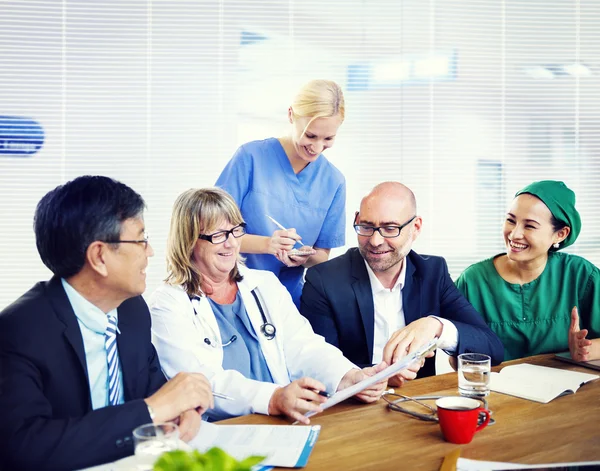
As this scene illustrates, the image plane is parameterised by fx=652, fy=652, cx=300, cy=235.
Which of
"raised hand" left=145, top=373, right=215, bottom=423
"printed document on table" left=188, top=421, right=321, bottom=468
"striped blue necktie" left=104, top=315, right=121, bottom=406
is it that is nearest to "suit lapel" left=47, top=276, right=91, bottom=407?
"striped blue necktie" left=104, top=315, right=121, bottom=406

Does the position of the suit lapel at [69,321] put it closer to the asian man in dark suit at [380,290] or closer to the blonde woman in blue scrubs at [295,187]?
the asian man in dark suit at [380,290]

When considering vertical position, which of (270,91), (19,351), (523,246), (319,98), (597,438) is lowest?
(597,438)

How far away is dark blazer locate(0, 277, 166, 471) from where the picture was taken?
4.64 feet

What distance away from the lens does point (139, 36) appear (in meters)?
3.92

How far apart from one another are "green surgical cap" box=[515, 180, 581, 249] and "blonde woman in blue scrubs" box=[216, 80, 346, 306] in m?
0.90

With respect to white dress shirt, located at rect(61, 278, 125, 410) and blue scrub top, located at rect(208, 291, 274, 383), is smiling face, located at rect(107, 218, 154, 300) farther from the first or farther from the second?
blue scrub top, located at rect(208, 291, 274, 383)

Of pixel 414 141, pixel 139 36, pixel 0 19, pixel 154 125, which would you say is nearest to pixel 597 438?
pixel 414 141

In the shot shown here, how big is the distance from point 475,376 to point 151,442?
41.8 inches

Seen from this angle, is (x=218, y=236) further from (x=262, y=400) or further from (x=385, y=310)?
(x=385, y=310)

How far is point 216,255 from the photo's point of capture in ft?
7.39

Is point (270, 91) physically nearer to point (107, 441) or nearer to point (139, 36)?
point (139, 36)

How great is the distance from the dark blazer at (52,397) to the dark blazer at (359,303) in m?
0.91

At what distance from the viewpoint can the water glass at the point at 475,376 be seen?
75.4 inches

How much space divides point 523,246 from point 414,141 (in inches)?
63.8
